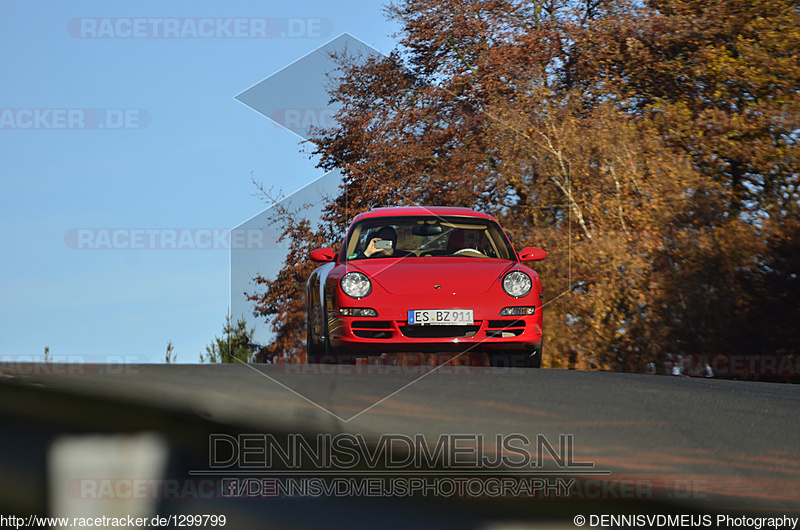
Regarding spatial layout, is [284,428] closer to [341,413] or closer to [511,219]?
[341,413]

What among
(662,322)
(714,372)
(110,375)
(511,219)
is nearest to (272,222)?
(511,219)

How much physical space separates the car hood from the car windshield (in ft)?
0.99

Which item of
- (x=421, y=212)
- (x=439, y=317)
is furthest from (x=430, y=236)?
(x=439, y=317)

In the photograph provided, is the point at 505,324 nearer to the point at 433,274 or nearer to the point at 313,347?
the point at 433,274

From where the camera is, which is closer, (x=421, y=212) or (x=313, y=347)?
(x=313, y=347)

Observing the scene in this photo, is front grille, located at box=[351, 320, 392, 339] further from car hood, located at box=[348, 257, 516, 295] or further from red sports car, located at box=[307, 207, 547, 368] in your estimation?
car hood, located at box=[348, 257, 516, 295]

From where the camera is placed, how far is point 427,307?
724 cm

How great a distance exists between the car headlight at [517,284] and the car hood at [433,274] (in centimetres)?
9

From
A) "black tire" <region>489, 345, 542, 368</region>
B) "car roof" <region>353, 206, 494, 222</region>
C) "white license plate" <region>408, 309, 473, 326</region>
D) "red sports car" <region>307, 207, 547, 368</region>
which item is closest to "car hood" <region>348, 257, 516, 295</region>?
"red sports car" <region>307, 207, 547, 368</region>

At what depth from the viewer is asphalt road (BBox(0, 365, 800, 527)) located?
220 centimetres

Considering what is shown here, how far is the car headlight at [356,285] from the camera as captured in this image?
292 inches

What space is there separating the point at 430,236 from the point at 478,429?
18.6 ft

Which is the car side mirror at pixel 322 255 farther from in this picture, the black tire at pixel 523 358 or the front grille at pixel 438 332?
the black tire at pixel 523 358

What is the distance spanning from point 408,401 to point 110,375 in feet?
4.02
